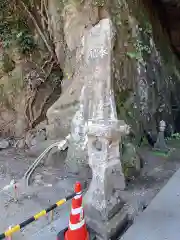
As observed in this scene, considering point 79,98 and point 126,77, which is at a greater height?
point 126,77

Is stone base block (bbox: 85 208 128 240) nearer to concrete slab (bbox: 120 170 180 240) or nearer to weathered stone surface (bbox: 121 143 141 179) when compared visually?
concrete slab (bbox: 120 170 180 240)

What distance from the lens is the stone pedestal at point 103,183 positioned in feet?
10.2

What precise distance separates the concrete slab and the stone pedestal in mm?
215

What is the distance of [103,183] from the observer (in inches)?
127

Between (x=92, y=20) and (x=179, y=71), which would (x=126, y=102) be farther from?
(x=179, y=71)

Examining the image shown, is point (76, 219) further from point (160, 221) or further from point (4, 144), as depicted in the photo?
point (4, 144)

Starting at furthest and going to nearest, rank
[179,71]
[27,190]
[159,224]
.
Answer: [179,71] < [27,190] < [159,224]

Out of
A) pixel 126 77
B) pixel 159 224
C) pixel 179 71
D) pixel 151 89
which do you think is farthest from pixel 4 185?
pixel 179 71

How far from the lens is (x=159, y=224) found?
10.9ft

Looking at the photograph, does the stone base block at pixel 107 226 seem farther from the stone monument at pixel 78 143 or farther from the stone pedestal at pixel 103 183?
the stone monument at pixel 78 143

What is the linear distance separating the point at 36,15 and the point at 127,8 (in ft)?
8.33

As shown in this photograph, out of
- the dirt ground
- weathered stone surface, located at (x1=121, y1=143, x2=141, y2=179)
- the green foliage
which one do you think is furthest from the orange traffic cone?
the green foliage

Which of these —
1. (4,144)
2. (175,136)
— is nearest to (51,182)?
(4,144)

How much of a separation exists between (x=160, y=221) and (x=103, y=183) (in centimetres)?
84
